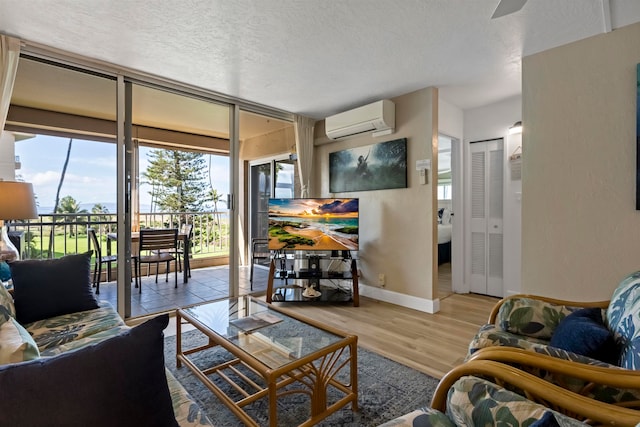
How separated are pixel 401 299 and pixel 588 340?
237 cm

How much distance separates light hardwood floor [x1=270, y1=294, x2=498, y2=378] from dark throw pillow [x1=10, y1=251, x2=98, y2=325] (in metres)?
2.00

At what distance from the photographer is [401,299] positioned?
3.51 meters

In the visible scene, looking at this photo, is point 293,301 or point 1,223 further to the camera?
point 293,301

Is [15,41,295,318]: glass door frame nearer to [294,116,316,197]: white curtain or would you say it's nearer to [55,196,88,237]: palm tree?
[55,196,88,237]: palm tree

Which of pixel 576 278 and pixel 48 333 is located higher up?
pixel 576 278

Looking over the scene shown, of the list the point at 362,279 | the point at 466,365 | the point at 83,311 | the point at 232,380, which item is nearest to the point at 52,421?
the point at 466,365

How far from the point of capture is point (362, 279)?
3.95 metres

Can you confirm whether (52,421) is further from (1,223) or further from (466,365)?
(1,223)

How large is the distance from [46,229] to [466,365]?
15.2 ft

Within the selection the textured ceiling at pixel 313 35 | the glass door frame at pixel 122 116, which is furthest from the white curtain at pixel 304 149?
the glass door frame at pixel 122 116

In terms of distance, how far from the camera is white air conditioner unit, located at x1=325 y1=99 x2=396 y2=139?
342 cm

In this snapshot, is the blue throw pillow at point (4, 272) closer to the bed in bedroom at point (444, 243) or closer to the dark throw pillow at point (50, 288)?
the dark throw pillow at point (50, 288)

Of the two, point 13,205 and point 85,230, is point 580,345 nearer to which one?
point 13,205

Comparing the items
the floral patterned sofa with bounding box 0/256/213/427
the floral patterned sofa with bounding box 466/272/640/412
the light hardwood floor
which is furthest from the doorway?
the floral patterned sofa with bounding box 0/256/213/427
